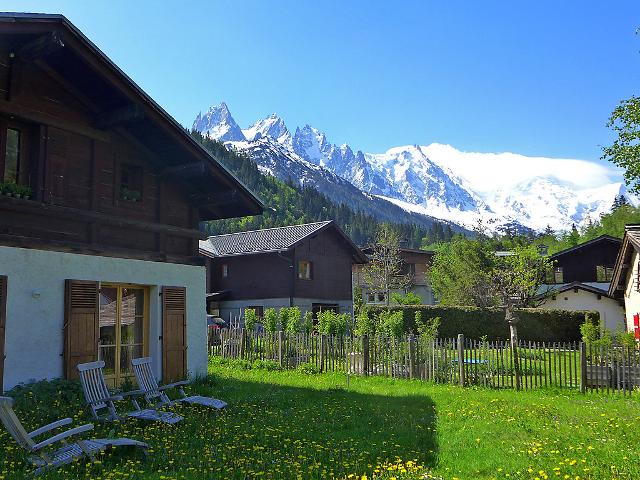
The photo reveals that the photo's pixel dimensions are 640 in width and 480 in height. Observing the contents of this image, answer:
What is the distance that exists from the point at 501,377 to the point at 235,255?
22.2 meters

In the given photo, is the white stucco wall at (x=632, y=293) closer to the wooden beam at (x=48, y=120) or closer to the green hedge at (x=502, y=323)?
the green hedge at (x=502, y=323)

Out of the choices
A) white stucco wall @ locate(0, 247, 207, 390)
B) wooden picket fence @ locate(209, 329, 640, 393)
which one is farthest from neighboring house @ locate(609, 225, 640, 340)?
white stucco wall @ locate(0, 247, 207, 390)

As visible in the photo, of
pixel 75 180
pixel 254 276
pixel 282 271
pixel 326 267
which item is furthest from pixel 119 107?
pixel 326 267

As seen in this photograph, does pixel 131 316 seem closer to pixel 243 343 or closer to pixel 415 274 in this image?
pixel 243 343

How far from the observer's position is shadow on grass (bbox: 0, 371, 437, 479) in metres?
6.44

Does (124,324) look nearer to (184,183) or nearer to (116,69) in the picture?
(184,183)

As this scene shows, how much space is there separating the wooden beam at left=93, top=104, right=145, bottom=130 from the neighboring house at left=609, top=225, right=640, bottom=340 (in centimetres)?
1972

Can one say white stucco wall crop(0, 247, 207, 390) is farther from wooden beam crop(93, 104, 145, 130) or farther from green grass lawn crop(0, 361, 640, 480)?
wooden beam crop(93, 104, 145, 130)

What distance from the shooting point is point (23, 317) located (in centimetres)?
1002

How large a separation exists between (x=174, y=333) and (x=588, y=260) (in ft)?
138

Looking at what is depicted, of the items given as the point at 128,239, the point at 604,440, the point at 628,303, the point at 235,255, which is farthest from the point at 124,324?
the point at 628,303

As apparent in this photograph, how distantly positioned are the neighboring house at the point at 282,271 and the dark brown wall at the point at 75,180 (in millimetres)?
19308

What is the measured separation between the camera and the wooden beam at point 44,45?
994 centimetres

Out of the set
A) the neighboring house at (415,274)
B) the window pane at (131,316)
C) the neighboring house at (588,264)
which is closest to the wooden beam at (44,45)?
the window pane at (131,316)
